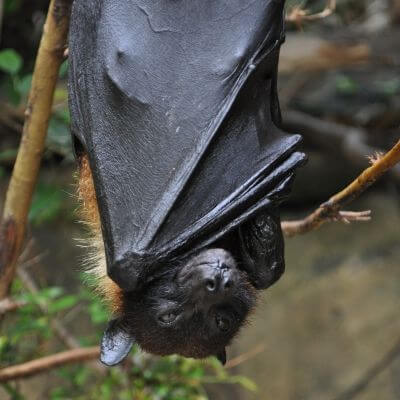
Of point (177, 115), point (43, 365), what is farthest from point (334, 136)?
point (177, 115)

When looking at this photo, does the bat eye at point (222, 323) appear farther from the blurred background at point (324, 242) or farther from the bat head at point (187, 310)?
the blurred background at point (324, 242)

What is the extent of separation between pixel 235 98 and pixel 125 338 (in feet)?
3.48

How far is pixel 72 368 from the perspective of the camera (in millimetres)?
5793

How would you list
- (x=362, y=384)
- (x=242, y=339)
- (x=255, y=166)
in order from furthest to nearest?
(x=242, y=339), (x=362, y=384), (x=255, y=166)

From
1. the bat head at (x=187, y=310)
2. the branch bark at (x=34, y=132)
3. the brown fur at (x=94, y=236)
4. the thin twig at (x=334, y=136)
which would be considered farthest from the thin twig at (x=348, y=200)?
the thin twig at (x=334, y=136)

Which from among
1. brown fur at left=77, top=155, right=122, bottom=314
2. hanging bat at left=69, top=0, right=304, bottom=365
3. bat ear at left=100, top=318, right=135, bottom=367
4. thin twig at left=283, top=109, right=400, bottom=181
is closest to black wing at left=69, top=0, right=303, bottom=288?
hanging bat at left=69, top=0, right=304, bottom=365

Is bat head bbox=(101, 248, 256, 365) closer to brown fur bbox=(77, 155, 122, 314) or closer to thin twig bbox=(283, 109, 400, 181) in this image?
brown fur bbox=(77, 155, 122, 314)

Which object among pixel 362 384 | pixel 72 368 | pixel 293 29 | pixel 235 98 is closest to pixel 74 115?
pixel 235 98

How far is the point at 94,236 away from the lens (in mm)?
3684

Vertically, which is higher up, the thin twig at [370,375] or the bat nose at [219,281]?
the bat nose at [219,281]

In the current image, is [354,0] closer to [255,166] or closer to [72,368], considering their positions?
[72,368]

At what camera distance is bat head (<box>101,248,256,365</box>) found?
126 inches

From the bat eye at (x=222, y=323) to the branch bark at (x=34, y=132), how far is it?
0.94 m

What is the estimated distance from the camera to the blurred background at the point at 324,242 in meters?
6.84
